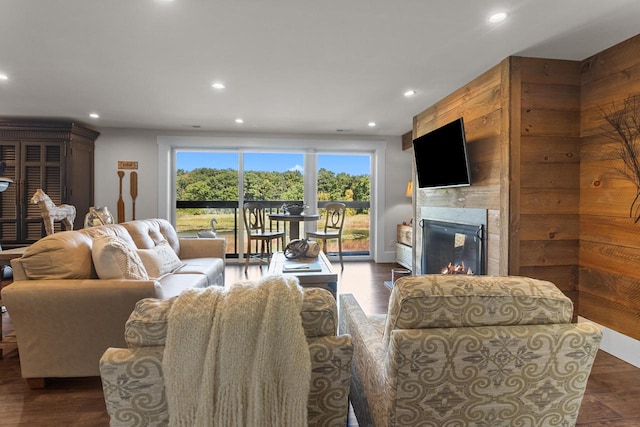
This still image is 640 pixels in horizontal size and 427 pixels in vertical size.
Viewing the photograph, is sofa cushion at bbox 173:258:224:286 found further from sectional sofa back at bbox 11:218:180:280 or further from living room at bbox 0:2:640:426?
living room at bbox 0:2:640:426

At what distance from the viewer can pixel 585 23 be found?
2.07 meters

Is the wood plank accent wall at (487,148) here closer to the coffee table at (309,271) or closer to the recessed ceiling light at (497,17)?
the recessed ceiling light at (497,17)

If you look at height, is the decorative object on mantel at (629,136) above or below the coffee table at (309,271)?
above

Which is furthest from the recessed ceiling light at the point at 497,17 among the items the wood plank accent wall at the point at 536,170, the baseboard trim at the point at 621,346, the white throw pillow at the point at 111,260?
the white throw pillow at the point at 111,260

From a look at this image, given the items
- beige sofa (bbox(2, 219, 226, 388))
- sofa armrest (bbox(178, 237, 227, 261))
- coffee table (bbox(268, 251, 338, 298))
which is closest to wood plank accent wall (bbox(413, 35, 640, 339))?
coffee table (bbox(268, 251, 338, 298))

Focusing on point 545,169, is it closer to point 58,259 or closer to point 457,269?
point 457,269

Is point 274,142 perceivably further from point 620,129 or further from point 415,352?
point 415,352

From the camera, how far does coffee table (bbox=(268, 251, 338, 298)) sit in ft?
8.15

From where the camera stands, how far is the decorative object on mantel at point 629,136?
220cm

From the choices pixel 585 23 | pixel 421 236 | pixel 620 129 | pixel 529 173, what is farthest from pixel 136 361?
pixel 421 236

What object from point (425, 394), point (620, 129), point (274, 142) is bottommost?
point (425, 394)

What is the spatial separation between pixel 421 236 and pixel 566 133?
186cm

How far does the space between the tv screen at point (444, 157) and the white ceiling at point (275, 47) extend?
486mm

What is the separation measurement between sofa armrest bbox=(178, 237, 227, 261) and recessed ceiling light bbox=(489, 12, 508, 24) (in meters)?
3.20
